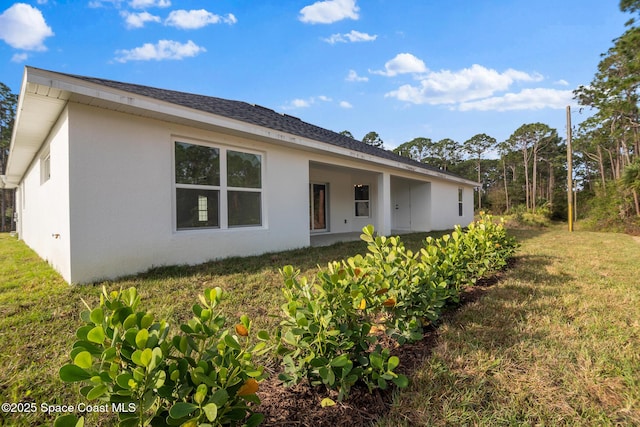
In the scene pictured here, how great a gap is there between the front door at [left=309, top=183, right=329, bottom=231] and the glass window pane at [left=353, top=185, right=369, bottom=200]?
196 centimetres

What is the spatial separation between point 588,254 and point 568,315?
537cm

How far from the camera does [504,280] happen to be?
429 centimetres

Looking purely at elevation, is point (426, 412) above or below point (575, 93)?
below

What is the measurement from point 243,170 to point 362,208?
7.64m

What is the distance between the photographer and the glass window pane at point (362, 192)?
42.2 feet

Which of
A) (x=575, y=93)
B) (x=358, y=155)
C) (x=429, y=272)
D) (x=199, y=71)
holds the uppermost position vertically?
(x=575, y=93)

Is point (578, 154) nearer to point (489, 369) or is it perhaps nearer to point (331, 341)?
point (489, 369)

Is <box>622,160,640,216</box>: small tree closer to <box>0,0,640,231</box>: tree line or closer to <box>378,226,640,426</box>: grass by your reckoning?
<box>0,0,640,231</box>: tree line

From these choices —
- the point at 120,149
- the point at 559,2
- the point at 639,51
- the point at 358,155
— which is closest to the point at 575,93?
the point at 639,51

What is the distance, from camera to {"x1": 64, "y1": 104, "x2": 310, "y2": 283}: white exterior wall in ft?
13.5

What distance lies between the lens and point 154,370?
3.27 feet

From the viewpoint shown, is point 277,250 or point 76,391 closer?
point 76,391

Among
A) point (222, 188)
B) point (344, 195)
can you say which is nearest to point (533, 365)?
point (222, 188)

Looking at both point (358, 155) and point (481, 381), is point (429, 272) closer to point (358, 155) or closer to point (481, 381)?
point (481, 381)
